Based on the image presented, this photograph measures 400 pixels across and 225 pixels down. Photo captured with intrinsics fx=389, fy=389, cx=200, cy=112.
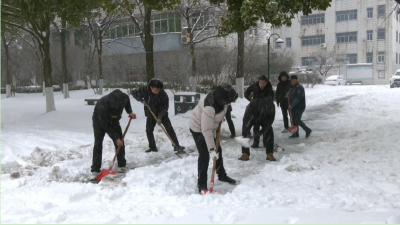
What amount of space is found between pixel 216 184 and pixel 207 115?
1.24 metres

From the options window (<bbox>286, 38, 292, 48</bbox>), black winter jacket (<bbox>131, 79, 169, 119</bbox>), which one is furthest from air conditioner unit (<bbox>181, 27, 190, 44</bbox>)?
window (<bbox>286, 38, 292, 48</bbox>)

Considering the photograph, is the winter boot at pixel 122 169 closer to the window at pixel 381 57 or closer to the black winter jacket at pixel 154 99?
the black winter jacket at pixel 154 99

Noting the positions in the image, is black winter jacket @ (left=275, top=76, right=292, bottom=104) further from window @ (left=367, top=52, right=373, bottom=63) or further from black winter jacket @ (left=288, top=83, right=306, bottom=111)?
window @ (left=367, top=52, right=373, bottom=63)

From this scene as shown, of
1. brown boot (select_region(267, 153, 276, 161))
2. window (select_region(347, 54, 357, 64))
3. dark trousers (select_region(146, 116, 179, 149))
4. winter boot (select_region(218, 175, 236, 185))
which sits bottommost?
winter boot (select_region(218, 175, 236, 185))

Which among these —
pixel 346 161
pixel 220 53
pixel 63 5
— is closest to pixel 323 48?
pixel 220 53

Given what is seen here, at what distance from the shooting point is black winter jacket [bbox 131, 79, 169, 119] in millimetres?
7535

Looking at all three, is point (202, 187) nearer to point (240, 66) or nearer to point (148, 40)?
point (148, 40)

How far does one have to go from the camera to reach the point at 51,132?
9.84 meters

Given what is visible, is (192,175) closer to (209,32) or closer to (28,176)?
(28,176)

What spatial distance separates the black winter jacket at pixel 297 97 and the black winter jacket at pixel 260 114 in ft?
6.77

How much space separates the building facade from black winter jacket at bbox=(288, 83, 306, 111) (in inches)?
1469

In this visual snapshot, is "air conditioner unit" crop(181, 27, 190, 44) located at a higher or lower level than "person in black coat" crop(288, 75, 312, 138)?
higher

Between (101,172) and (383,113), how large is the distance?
36.0 ft

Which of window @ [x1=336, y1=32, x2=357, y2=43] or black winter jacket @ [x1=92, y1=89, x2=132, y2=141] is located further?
window @ [x1=336, y1=32, x2=357, y2=43]
